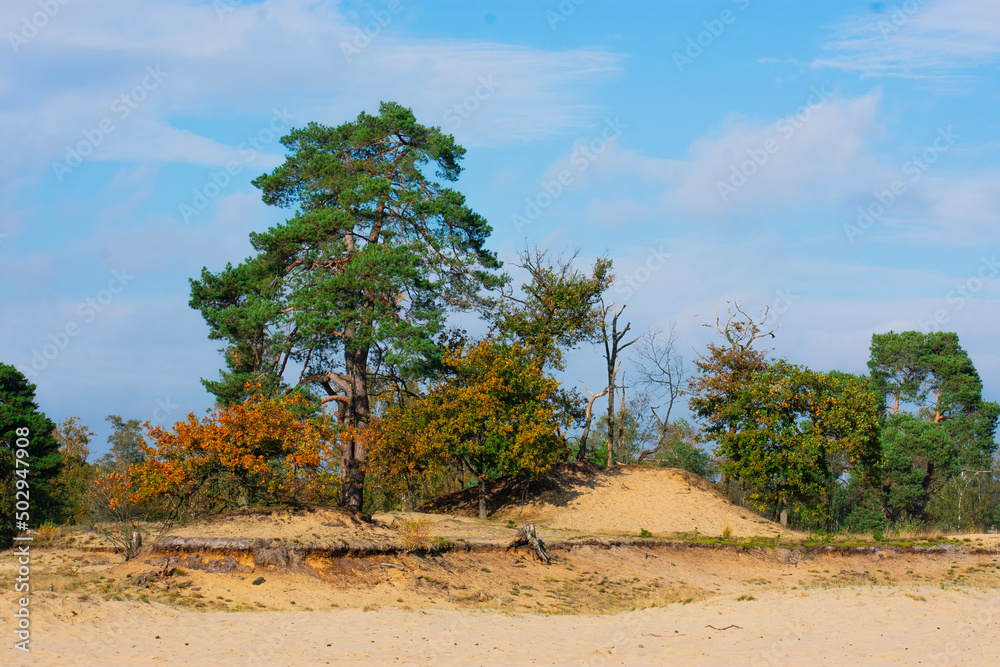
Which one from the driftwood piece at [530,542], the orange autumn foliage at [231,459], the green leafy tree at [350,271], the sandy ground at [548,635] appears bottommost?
the sandy ground at [548,635]

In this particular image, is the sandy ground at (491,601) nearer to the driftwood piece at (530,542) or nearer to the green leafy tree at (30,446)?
the driftwood piece at (530,542)

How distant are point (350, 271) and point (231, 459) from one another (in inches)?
332

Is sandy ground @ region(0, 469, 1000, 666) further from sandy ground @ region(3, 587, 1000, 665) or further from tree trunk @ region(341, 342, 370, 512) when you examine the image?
tree trunk @ region(341, 342, 370, 512)

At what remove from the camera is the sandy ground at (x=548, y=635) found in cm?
1164

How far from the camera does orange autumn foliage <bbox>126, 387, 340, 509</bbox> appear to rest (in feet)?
62.4

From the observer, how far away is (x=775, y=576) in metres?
23.0

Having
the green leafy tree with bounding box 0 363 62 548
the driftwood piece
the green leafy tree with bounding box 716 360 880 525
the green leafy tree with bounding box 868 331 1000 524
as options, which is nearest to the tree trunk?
the driftwood piece

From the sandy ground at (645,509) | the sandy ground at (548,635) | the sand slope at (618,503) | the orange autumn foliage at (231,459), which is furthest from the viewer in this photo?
the sand slope at (618,503)

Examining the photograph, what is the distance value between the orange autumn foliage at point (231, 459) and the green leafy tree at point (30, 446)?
14019 mm

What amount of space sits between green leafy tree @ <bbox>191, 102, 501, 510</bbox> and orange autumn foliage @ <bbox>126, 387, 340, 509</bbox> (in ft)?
12.0

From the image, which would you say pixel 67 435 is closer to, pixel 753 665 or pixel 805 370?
pixel 805 370

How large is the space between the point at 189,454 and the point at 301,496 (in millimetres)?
3464

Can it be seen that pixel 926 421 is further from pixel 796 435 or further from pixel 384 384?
pixel 384 384

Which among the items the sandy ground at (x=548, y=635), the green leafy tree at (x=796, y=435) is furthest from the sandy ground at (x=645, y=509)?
the sandy ground at (x=548, y=635)
